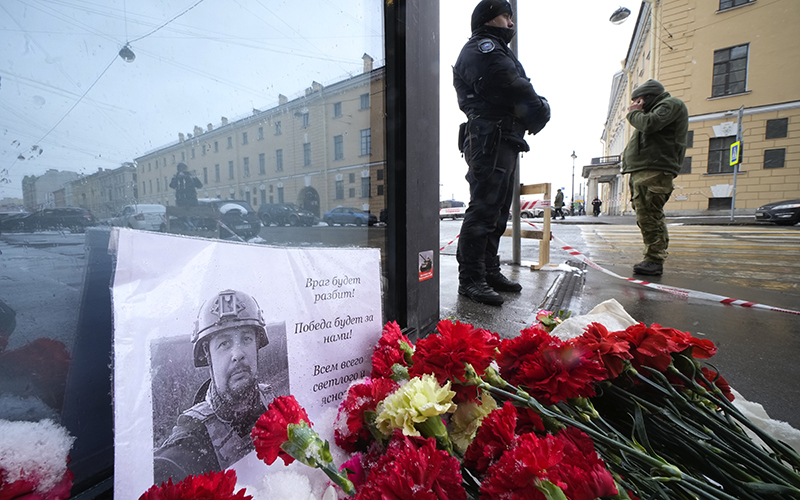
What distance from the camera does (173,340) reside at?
0.58 metres

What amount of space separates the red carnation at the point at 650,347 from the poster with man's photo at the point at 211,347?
0.61m

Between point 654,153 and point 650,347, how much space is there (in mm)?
3722

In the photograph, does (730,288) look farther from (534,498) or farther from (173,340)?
(173,340)

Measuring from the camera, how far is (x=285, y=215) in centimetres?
102

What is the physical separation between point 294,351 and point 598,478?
22.7 inches

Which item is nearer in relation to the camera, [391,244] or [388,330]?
[388,330]

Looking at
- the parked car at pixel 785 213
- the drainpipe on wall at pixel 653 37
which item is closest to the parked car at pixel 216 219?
the parked car at pixel 785 213

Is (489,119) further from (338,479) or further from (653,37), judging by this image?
(653,37)

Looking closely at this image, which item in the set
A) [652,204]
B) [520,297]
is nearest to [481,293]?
[520,297]

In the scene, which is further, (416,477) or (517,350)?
(517,350)

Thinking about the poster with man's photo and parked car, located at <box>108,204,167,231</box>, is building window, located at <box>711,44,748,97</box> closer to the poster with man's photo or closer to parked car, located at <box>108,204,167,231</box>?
the poster with man's photo

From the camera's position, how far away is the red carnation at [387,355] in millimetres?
757

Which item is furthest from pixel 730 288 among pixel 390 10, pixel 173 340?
pixel 173 340

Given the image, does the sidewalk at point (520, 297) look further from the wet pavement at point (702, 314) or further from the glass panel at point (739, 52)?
the glass panel at point (739, 52)
